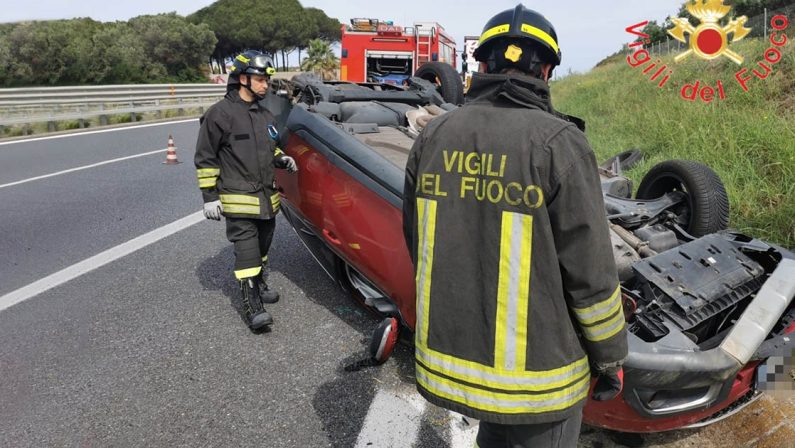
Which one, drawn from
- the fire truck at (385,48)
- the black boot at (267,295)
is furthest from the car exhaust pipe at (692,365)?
the fire truck at (385,48)

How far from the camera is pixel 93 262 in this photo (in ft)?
15.7

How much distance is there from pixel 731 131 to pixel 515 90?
604cm

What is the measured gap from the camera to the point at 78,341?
11.2ft

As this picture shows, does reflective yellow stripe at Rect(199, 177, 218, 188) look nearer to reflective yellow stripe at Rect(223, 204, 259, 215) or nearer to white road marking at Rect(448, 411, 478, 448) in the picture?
reflective yellow stripe at Rect(223, 204, 259, 215)

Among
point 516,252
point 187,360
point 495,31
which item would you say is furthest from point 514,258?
point 187,360

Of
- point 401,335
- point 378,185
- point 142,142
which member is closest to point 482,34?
point 378,185

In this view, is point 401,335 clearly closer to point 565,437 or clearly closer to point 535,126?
point 565,437

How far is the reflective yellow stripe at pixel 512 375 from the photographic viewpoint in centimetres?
150

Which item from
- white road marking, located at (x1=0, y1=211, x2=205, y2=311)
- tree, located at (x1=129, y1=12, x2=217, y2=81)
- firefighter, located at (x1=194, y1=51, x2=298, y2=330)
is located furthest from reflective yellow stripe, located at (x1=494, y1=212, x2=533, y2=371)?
tree, located at (x1=129, y1=12, x2=217, y2=81)

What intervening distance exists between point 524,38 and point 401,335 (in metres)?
2.08

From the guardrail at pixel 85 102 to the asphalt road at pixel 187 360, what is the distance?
10974 millimetres

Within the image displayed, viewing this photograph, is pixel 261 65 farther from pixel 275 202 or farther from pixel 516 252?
pixel 516 252

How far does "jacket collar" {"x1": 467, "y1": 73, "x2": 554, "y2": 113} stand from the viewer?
1468 millimetres

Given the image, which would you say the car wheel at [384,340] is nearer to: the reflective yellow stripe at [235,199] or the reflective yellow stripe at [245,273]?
the reflective yellow stripe at [245,273]
